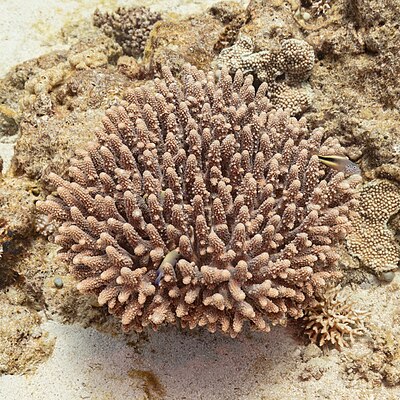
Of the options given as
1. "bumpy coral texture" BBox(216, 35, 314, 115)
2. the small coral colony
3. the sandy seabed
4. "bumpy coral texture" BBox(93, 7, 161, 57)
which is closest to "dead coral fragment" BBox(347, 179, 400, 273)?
the sandy seabed

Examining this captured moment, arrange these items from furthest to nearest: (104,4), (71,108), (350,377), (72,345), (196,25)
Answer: (104,4)
(196,25)
(71,108)
(72,345)
(350,377)

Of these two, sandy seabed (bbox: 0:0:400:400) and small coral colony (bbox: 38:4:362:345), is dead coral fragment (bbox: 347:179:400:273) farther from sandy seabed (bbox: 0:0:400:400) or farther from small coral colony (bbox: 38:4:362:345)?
small coral colony (bbox: 38:4:362:345)

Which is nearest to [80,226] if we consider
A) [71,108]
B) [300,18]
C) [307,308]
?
[71,108]

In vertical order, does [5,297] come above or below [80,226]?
below

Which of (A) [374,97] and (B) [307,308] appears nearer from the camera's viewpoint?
(B) [307,308]

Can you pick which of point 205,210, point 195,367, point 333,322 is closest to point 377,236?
point 333,322

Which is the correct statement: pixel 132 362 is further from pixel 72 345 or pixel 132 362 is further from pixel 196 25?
pixel 196 25

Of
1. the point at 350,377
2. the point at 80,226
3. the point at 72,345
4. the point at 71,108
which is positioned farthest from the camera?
the point at 71,108

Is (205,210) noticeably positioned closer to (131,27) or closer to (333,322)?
(333,322)
